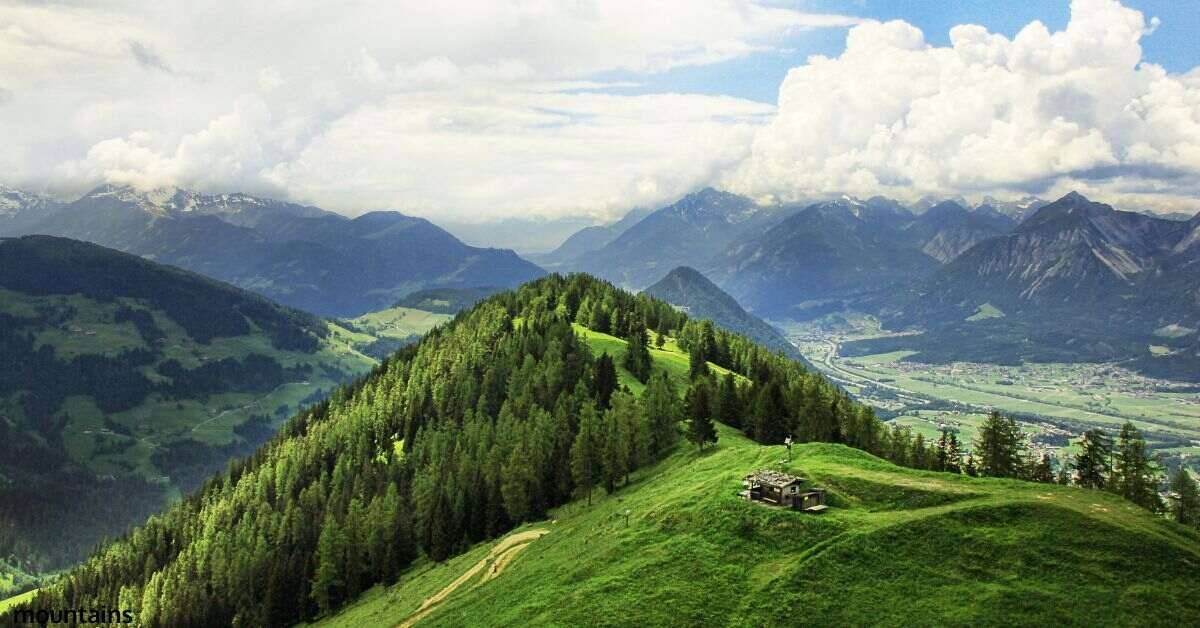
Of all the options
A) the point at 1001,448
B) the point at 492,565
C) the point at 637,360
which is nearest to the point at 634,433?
the point at 492,565

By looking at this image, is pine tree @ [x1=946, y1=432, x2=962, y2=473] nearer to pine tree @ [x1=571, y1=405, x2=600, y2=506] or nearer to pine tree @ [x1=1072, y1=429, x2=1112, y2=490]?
pine tree @ [x1=1072, y1=429, x2=1112, y2=490]

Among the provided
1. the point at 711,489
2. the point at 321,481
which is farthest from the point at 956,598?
the point at 321,481

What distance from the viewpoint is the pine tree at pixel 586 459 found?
11162 centimetres

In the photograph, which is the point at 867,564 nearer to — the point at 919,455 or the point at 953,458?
the point at 919,455

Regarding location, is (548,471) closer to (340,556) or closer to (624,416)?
(624,416)

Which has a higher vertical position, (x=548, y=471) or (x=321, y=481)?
(x=548, y=471)

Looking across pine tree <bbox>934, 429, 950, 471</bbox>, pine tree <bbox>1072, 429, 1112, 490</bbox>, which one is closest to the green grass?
pine tree <bbox>934, 429, 950, 471</bbox>

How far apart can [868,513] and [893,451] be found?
46.3 meters

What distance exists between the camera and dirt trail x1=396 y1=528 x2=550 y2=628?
90062 mm

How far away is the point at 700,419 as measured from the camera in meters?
113

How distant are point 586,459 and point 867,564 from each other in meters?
54.3

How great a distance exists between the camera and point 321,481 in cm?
16838

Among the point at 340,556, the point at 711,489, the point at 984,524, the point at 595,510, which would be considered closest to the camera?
the point at 984,524

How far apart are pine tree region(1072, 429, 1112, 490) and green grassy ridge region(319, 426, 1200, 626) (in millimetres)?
31225
